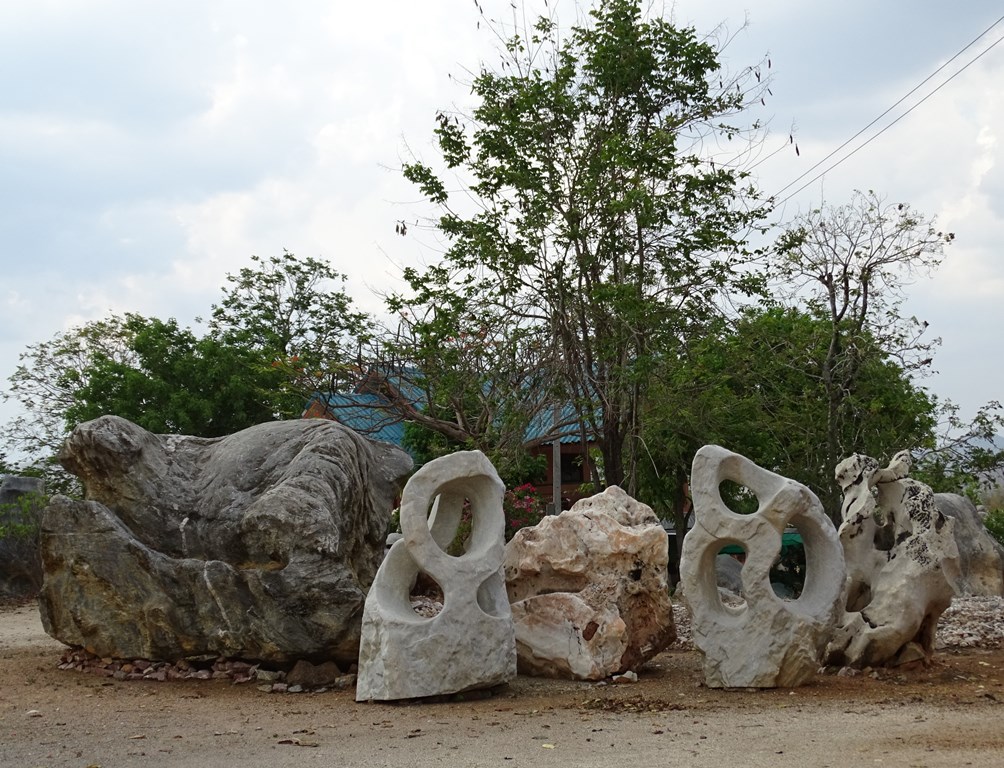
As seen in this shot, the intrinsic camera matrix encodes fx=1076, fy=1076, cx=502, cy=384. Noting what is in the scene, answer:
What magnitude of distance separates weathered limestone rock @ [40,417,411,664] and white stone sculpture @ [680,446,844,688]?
336cm

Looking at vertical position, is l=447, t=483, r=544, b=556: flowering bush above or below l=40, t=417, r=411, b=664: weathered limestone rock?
above

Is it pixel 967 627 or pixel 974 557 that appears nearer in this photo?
pixel 967 627

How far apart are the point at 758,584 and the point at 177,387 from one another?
74.4ft

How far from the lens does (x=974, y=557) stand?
2025 cm

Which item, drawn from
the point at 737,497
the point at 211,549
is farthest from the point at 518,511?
the point at 211,549

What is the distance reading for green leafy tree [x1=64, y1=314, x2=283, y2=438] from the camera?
28609mm

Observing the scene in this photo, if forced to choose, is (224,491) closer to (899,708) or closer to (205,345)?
(899,708)

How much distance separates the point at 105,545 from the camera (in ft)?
36.0

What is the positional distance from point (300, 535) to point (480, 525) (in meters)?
1.78

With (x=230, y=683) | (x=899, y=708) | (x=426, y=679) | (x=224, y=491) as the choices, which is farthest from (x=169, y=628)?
(x=899, y=708)

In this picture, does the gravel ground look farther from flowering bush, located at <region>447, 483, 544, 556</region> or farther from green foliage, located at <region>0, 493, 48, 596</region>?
green foliage, located at <region>0, 493, 48, 596</region>

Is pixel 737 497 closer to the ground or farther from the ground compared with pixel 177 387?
closer to the ground

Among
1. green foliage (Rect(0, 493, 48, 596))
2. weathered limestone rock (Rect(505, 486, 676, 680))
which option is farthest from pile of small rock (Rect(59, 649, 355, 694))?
green foliage (Rect(0, 493, 48, 596))

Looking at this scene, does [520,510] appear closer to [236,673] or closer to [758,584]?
[236,673]
